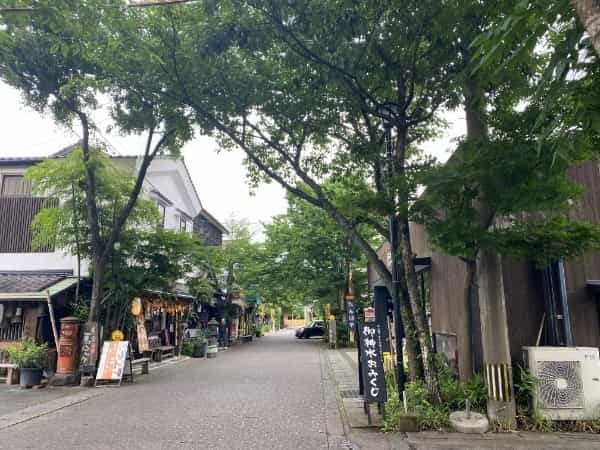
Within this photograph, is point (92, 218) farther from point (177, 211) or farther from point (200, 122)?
point (177, 211)

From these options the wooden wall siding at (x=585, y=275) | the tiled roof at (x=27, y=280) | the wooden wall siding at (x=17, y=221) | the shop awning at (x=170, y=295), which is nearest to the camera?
the wooden wall siding at (x=585, y=275)

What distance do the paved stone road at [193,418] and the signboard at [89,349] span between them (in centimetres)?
106

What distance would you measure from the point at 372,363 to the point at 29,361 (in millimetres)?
8891

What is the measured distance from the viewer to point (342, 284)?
25391mm

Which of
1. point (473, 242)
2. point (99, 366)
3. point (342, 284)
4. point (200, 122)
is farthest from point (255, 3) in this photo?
point (342, 284)

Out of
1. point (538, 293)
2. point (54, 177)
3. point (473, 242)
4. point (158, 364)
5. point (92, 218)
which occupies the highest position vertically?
point (54, 177)

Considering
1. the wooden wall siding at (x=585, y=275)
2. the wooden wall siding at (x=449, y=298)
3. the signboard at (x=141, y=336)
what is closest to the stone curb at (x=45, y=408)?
the signboard at (x=141, y=336)

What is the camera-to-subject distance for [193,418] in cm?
789

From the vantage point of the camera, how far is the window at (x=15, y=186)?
15.9 m

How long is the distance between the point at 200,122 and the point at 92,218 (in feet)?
15.0

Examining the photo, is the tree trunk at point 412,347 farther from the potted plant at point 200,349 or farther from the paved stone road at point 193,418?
the potted plant at point 200,349

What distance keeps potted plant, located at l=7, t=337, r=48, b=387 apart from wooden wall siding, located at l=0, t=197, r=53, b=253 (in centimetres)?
486

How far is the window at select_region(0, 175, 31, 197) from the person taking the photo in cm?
1593

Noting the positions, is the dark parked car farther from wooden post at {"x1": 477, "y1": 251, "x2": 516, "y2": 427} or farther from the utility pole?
wooden post at {"x1": 477, "y1": 251, "x2": 516, "y2": 427}
